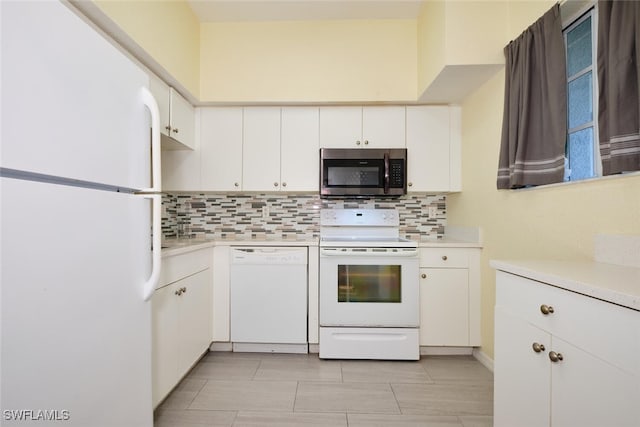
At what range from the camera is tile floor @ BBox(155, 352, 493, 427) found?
1.56m

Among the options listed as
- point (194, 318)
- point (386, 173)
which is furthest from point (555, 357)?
point (194, 318)

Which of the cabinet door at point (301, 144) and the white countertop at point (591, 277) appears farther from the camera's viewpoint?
the cabinet door at point (301, 144)

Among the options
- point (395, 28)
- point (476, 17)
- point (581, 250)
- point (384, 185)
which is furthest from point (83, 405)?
point (395, 28)

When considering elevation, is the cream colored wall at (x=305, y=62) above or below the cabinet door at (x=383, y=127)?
above

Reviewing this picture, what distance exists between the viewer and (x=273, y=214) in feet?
9.30

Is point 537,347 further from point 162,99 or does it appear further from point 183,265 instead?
point 162,99

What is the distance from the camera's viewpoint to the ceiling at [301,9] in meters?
2.21

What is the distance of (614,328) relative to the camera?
0.74 meters

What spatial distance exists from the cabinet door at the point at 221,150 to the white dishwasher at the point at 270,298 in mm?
682

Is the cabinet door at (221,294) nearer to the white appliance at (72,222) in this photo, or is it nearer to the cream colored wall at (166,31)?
the white appliance at (72,222)

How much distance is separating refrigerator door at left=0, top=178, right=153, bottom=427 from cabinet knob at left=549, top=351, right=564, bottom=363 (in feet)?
4.69

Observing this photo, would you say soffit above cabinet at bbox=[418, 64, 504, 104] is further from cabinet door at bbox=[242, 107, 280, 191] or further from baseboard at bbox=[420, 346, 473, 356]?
baseboard at bbox=[420, 346, 473, 356]

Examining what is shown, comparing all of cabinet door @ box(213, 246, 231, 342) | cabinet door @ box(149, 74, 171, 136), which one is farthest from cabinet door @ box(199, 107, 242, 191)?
cabinet door @ box(213, 246, 231, 342)

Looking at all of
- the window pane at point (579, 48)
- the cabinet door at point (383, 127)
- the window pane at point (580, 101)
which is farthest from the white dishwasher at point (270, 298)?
the window pane at point (579, 48)
